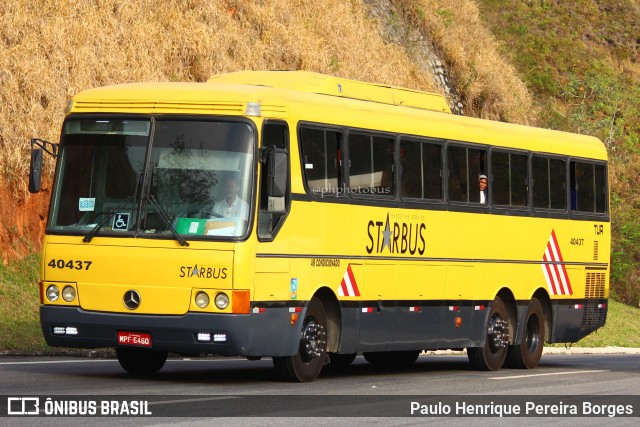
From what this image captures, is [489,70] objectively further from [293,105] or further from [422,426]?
[422,426]

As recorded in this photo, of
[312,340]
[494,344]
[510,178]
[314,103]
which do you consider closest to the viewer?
[312,340]

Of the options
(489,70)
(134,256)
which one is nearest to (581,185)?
(134,256)

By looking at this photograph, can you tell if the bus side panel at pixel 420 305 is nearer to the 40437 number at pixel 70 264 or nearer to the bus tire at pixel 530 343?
the bus tire at pixel 530 343

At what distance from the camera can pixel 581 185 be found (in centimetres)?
2494

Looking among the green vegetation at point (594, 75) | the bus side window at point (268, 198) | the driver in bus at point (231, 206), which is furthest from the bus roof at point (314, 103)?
the green vegetation at point (594, 75)

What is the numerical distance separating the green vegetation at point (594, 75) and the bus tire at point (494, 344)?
2680 cm

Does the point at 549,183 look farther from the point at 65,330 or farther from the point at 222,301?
the point at 65,330

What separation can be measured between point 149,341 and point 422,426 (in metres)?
4.34

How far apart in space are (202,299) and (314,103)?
3217 millimetres

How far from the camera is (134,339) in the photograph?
16094 mm

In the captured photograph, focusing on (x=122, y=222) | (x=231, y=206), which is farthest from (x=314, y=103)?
(x=122, y=222)

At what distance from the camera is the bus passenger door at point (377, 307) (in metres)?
18.6

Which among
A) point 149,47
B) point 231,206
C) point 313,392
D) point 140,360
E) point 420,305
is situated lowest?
point 313,392

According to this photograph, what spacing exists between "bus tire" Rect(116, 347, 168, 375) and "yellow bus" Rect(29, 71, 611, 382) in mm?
22
